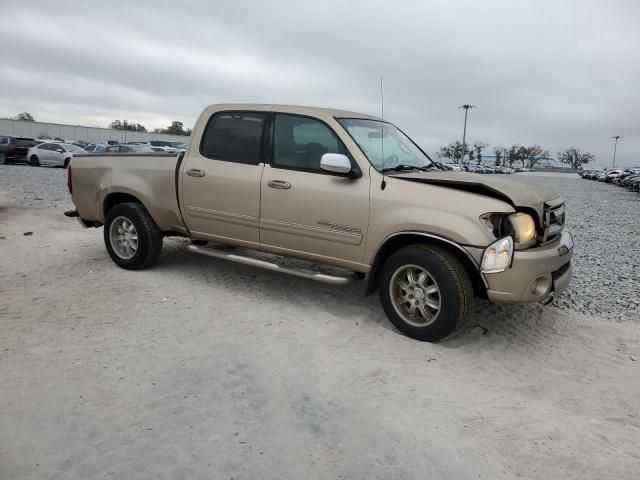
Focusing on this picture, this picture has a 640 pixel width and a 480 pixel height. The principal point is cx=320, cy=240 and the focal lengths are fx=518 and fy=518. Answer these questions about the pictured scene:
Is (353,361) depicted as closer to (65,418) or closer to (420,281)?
(420,281)

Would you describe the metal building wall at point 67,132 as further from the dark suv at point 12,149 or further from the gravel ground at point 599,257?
the gravel ground at point 599,257

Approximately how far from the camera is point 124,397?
11.1 ft

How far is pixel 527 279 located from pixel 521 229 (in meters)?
0.40

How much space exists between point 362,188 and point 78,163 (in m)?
4.03

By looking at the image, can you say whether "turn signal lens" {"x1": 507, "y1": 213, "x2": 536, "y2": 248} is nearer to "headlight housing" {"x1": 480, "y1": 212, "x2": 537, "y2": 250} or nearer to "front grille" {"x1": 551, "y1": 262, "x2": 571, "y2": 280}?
"headlight housing" {"x1": 480, "y1": 212, "x2": 537, "y2": 250}

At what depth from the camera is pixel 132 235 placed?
627cm

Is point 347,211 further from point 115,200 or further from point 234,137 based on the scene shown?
point 115,200

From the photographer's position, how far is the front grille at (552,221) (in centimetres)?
434

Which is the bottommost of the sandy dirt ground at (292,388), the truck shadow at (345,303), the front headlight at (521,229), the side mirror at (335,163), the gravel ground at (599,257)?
the sandy dirt ground at (292,388)

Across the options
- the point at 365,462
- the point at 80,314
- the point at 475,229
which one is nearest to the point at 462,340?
the point at 475,229

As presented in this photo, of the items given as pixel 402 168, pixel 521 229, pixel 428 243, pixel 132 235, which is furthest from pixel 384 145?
pixel 132 235

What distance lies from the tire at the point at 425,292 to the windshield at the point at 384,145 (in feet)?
3.04

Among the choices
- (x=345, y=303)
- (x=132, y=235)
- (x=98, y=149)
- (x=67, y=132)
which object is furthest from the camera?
(x=67, y=132)

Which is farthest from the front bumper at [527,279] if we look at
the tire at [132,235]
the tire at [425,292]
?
the tire at [132,235]
